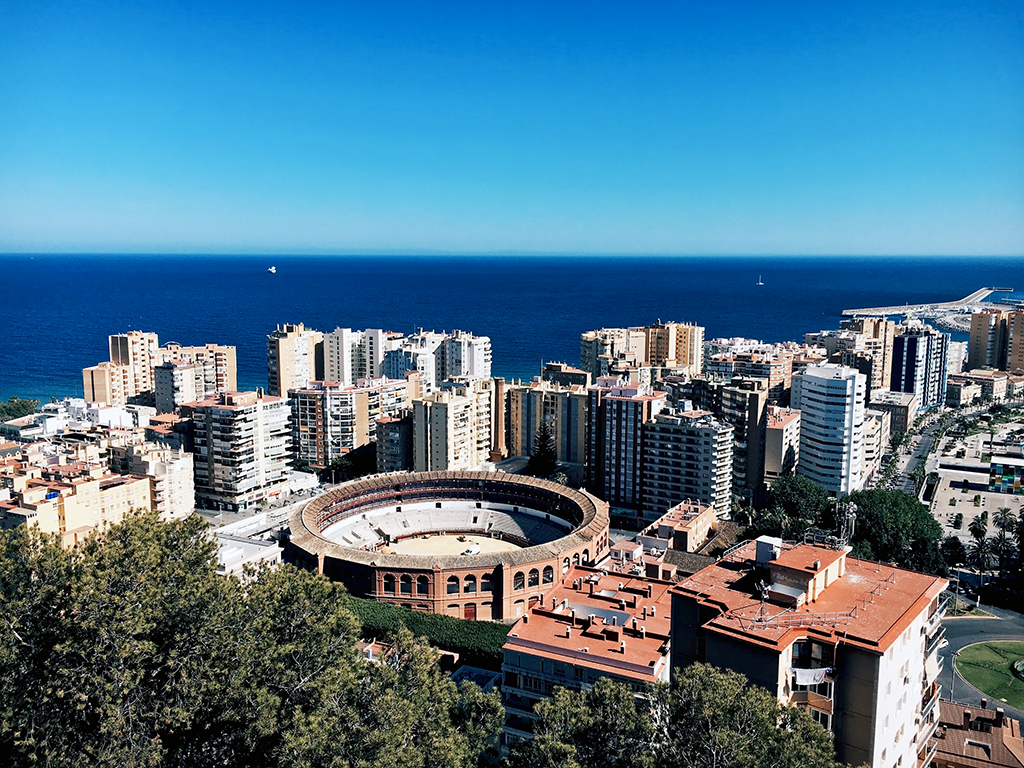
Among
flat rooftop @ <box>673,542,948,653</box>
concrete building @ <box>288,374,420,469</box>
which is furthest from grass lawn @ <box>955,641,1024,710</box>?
concrete building @ <box>288,374,420,469</box>

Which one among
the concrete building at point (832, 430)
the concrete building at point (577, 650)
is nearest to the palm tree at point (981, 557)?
the concrete building at point (832, 430)

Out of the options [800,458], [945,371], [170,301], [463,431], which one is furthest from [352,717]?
[170,301]

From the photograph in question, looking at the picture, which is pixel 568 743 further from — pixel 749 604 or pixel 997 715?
pixel 997 715

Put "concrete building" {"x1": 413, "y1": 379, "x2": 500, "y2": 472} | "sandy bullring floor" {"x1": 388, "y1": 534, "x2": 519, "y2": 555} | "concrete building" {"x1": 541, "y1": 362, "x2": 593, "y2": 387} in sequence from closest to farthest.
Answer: "sandy bullring floor" {"x1": 388, "y1": 534, "x2": 519, "y2": 555} → "concrete building" {"x1": 413, "y1": 379, "x2": 500, "y2": 472} → "concrete building" {"x1": 541, "y1": 362, "x2": 593, "y2": 387}

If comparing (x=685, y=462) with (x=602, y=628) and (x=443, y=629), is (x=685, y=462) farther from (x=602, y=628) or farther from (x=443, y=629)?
(x=602, y=628)

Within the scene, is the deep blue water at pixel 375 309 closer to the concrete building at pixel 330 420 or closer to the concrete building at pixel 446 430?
the concrete building at pixel 330 420

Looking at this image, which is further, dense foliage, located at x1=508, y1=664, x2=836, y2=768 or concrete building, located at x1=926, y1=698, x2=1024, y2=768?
concrete building, located at x1=926, y1=698, x2=1024, y2=768

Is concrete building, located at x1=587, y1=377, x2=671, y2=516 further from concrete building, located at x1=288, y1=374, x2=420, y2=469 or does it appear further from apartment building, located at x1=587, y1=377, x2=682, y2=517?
concrete building, located at x1=288, y1=374, x2=420, y2=469
